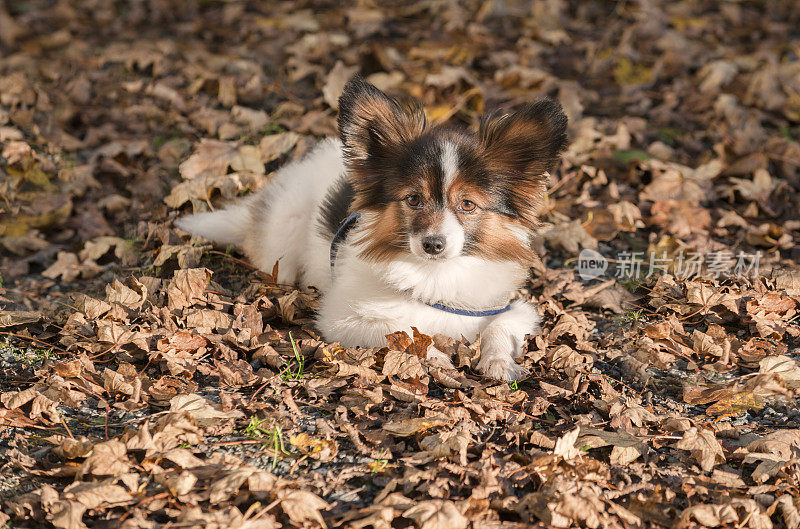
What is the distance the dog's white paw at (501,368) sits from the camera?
363cm

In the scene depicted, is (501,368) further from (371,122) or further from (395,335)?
(371,122)

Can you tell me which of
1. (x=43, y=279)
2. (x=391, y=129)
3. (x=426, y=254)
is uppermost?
(x=391, y=129)

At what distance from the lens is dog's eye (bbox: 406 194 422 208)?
3619 millimetres

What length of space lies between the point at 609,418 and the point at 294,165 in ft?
9.03

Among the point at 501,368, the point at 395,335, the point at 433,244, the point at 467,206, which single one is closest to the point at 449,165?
the point at 467,206

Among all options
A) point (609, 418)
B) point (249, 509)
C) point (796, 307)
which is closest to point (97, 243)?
point (249, 509)

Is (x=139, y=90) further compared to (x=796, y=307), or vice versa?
(x=139, y=90)

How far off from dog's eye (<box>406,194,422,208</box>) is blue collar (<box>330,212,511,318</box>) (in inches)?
14.0

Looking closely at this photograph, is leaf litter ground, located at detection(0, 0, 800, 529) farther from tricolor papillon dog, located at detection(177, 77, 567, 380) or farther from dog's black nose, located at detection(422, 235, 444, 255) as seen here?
dog's black nose, located at detection(422, 235, 444, 255)

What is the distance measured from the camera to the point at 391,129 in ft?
12.1

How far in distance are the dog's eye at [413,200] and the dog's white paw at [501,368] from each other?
2.74ft

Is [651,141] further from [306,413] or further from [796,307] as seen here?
[306,413]

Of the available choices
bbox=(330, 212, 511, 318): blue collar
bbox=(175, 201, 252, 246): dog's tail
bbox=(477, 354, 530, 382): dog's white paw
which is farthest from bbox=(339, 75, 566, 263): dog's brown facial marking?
bbox=(175, 201, 252, 246): dog's tail

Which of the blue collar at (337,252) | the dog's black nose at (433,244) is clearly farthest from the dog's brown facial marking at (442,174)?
the blue collar at (337,252)
